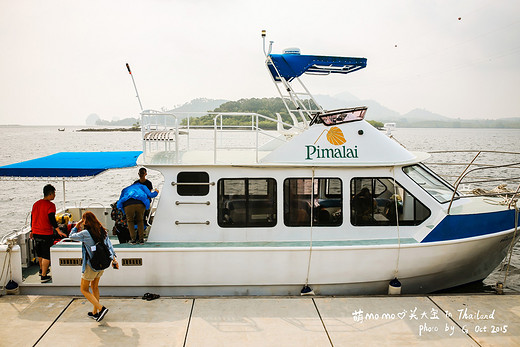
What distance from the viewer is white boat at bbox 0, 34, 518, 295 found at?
6426mm

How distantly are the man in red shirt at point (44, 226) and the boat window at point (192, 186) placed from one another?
1986 millimetres

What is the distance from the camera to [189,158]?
7.20 metres

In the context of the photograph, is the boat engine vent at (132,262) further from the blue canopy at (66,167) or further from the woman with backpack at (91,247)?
the blue canopy at (66,167)

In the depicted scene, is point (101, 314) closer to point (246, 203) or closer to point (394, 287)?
point (246, 203)

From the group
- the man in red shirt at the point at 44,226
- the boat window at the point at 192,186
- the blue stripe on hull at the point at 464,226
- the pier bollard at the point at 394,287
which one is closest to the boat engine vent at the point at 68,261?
the man in red shirt at the point at 44,226

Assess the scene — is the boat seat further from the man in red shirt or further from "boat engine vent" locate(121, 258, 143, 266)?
"boat engine vent" locate(121, 258, 143, 266)

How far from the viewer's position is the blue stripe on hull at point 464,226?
654cm

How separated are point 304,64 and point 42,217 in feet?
17.1

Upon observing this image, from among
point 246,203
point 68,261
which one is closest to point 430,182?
point 246,203

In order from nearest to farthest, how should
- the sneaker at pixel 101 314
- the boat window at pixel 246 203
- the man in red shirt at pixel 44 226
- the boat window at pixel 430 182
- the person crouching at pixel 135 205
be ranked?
the sneaker at pixel 101 314, the man in red shirt at pixel 44 226, the person crouching at pixel 135 205, the boat window at pixel 246 203, the boat window at pixel 430 182

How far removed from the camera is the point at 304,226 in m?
6.77

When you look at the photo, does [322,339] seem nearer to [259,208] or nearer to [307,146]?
[259,208]

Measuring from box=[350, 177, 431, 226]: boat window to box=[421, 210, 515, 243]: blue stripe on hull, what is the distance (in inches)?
13.3

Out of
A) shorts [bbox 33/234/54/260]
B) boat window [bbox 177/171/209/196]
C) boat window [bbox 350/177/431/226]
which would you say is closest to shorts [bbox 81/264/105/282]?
shorts [bbox 33/234/54/260]
